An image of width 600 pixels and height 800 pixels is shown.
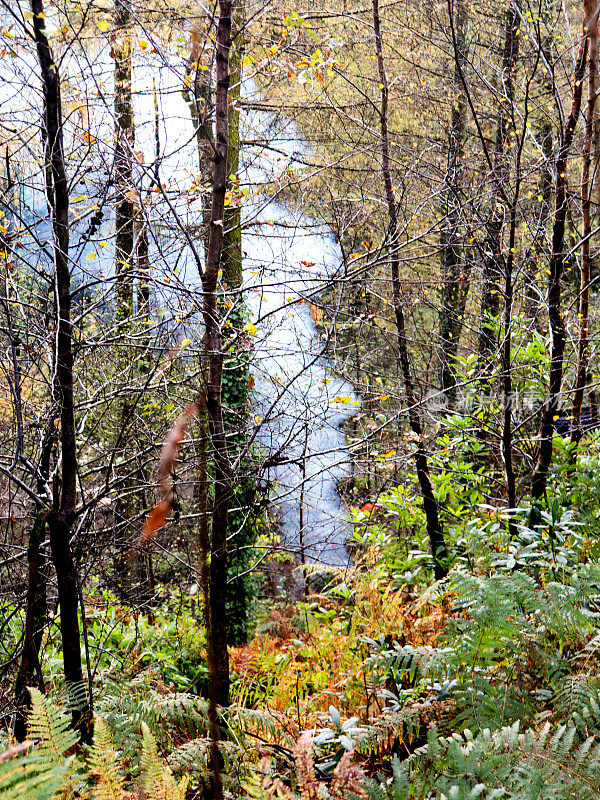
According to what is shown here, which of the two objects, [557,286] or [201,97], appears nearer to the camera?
[201,97]

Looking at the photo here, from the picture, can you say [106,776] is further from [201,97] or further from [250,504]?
[201,97]

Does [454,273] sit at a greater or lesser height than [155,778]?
greater

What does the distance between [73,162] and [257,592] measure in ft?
17.4

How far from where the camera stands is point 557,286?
14.2ft

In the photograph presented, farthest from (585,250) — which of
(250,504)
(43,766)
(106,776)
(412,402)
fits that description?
(43,766)

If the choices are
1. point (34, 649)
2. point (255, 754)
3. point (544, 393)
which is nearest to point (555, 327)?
point (544, 393)

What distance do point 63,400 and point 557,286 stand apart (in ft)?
10.8

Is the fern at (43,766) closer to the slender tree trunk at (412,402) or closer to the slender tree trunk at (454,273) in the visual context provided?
the slender tree trunk at (412,402)

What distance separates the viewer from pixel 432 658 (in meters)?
2.82

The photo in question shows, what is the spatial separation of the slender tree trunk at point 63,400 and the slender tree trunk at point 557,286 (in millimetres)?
Result: 2970

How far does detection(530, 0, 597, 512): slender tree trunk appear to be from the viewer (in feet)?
13.3

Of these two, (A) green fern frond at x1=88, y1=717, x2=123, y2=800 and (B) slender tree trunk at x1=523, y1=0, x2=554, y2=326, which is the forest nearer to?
(A) green fern frond at x1=88, y1=717, x2=123, y2=800

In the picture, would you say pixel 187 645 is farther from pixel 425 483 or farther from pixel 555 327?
pixel 555 327

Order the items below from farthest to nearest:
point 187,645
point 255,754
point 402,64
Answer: point 402,64, point 187,645, point 255,754
